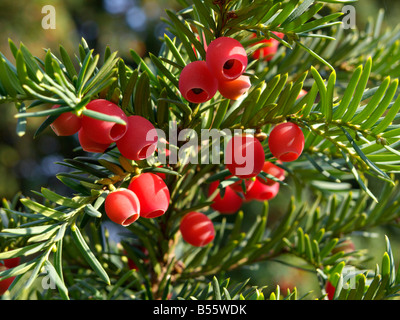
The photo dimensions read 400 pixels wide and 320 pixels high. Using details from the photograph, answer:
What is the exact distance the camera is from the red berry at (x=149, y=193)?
452mm

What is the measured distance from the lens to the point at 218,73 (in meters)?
0.43

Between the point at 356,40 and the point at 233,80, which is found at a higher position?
the point at 356,40

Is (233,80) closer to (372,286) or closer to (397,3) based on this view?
(372,286)

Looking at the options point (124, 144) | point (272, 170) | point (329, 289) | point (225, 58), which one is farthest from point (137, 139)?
point (329, 289)

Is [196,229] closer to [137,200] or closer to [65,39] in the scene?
[137,200]

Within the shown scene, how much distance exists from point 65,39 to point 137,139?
217 centimetres

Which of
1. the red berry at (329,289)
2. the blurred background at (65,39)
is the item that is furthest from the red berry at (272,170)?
the blurred background at (65,39)

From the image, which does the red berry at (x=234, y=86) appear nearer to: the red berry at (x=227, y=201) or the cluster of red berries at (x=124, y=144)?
the cluster of red berries at (x=124, y=144)

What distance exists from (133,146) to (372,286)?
320 mm

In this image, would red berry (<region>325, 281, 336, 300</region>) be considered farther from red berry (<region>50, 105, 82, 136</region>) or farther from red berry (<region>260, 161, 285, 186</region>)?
red berry (<region>50, 105, 82, 136</region>)
